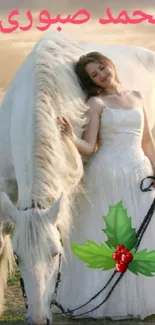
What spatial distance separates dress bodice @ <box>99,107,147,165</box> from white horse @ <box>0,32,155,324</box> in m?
0.16

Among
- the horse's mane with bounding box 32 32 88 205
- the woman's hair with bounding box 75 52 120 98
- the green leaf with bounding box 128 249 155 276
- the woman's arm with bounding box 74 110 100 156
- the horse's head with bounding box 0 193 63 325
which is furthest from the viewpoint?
the woman's hair with bounding box 75 52 120 98

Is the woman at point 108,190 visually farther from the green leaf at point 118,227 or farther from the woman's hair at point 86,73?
the green leaf at point 118,227

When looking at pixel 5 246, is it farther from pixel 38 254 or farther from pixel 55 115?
pixel 38 254

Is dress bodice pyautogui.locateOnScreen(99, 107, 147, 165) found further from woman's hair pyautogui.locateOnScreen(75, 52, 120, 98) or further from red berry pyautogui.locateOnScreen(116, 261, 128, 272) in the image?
red berry pyautogui.locateOnScreen(116, 261, 128, 272)

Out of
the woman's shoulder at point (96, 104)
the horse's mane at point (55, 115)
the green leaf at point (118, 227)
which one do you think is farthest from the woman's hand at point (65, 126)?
the green leaf at point (118, 227)

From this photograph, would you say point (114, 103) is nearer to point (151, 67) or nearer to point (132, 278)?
point (132, 278)

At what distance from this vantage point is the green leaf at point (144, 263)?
3.59m

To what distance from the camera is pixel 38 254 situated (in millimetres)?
3207

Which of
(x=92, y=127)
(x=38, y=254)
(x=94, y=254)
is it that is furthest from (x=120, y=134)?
(x=38, y=254)

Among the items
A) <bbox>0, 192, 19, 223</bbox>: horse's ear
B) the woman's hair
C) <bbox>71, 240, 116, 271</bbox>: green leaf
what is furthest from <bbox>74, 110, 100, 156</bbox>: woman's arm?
<bbox>0, 192, 19, 223</bbox>: horse's ear

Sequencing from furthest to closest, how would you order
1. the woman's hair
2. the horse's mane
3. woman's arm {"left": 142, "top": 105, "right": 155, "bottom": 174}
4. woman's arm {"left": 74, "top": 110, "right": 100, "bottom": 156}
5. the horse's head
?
woman's arm {"left": 142, "top": 105, "right": 155, "bottom": 174}
the woman's hair
woman's arm {"left": 74, "top": 110, "right": 100, "bottom": 156}
the horse's mane
the horse's head

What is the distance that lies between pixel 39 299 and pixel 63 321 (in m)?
1.00

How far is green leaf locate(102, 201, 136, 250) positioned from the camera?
3.57 meters

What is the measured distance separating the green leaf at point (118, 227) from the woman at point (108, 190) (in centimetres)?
55
